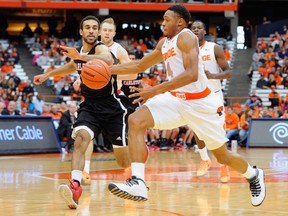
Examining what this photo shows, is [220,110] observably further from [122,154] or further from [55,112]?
[55,112]

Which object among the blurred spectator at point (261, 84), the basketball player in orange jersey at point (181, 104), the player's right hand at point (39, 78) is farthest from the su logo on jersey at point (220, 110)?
the blurred spectator at point (261, 84)

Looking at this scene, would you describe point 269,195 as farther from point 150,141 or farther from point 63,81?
point 63,81

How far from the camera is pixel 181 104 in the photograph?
8.41 metres

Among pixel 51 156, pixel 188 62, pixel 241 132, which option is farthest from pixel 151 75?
pixel 188 62

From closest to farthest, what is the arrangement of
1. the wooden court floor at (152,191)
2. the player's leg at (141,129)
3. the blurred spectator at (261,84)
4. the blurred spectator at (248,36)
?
the player's leg at (141,129) → the wooden court floor at (152,191) → the blurred spectator at (261,84) → the blurred spectator at (248,36)

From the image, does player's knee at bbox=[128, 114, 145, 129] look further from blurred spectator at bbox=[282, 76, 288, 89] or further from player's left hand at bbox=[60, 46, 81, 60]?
blurred spectator at bbox=[282, 76, 288, 89]

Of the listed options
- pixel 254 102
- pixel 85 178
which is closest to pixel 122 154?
pixel 85 178

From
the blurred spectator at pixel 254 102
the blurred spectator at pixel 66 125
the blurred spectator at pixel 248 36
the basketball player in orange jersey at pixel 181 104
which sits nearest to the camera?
the basketball player in orange jersey at pixel 181 104

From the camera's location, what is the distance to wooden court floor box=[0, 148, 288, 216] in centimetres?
825

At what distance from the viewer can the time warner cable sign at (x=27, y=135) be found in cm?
1927

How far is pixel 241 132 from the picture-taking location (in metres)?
23.5

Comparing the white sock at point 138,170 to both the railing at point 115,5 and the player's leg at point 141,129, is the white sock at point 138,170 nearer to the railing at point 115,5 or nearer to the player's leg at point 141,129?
the player's leg at point 141,129

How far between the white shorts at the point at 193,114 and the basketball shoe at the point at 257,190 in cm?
72

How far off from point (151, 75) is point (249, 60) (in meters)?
8.65
